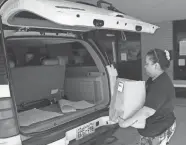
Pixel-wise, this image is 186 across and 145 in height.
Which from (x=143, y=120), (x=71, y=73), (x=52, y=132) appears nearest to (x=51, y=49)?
(x=71, y=73)

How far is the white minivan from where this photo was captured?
68.2 inches

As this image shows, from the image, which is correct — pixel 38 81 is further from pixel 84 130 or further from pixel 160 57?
pixel 160 57

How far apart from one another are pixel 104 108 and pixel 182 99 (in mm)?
4207

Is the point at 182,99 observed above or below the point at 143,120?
below

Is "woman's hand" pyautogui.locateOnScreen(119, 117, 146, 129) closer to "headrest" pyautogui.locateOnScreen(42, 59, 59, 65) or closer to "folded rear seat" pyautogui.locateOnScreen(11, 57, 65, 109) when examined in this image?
"folded rear seat" pyautogui.locateOnScreen(11, 57, 65, 109)

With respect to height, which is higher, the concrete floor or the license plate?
the license plate

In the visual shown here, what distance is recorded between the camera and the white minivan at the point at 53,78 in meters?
1.73

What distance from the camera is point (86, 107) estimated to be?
2.91 m

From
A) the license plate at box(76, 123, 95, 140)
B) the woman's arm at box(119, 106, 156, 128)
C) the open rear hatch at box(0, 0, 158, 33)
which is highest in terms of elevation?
the open rear hatch at box(0, 0, 158, 33)

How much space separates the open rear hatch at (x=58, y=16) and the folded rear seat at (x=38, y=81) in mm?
1009

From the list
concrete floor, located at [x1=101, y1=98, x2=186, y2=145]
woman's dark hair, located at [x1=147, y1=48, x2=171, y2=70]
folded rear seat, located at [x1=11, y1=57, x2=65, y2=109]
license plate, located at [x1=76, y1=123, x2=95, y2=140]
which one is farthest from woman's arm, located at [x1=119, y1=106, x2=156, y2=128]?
folded rear seat, located at [x1=11, y1=57, x2=65, y2=109]

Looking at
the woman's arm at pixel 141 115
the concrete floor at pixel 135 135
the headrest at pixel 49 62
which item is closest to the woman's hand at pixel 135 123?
the woman's arm at pixel 141 115

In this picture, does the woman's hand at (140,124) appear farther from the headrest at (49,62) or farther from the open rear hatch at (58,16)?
the headrest at (49,62)

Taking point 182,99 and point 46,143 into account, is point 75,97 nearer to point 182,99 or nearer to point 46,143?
point 46,143
